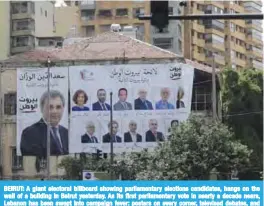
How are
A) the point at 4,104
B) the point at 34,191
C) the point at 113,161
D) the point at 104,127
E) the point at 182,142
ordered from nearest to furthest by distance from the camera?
the point at 34,191
the point at 182,142
the point at 113,161
the point at 104,127
the point at 4,104

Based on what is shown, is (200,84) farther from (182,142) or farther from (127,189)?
(127,189)

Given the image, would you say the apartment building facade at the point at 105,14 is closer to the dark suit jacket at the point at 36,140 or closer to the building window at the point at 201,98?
the building window at the point at 201,98

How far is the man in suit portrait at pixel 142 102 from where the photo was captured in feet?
134

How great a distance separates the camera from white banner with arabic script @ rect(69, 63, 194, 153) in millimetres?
40812

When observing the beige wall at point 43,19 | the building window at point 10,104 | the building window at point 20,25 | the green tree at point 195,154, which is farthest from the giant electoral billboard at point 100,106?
the beige wall at point 43,19

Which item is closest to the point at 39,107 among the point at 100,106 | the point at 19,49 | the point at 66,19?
the point at 100,106

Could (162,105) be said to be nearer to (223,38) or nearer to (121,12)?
(121,12)

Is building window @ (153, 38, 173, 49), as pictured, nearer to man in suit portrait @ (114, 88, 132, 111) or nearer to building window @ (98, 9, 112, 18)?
building window @ (98, 9, 112, 18)

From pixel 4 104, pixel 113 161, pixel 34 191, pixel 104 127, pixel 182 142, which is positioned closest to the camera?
pixel 34 191

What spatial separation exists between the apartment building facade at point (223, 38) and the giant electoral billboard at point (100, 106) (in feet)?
111

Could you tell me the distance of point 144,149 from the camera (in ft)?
131

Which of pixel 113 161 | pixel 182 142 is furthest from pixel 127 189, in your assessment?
pixel 113 161

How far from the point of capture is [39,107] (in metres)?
42.3

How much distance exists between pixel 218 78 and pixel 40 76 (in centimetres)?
1159
